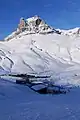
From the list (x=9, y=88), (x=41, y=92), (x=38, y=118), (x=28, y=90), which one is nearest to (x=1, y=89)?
(x=9, y=88)

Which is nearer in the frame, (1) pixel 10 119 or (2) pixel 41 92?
(1) pixel 10 119

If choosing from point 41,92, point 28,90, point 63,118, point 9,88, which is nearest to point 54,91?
point 41,92

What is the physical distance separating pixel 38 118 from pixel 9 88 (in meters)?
36.8

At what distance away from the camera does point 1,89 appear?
212ft

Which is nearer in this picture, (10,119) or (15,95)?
(10,119)

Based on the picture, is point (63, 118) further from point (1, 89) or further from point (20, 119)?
point (1, 89)

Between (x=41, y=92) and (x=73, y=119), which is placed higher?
(x=41, y=92)

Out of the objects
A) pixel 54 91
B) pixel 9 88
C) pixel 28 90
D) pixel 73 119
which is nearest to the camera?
pixel 73 119

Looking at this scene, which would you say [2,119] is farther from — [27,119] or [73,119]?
[73,119]

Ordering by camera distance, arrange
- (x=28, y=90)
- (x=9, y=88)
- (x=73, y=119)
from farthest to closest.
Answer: (x=28, y=90) < (x=9, y=88) < (x=73, y=119)

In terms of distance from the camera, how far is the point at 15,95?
61281mm

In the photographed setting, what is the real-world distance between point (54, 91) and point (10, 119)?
4985cm

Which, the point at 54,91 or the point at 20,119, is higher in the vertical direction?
the point at 54,91

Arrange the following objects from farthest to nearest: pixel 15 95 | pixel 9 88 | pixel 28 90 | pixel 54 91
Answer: pixel 54 91
pixel 28 90
pixel 9 88
pixel 15 95
